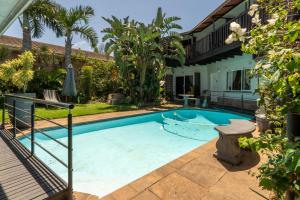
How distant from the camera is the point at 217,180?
3.53 metres

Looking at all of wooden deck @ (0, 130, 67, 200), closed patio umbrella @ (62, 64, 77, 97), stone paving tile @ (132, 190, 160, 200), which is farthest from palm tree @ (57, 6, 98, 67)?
stone paving tile @ (132, 190, 160, 200)

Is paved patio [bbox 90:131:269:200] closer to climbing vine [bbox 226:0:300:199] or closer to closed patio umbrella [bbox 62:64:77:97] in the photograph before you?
climbing vine [bbox 226:0:300:199]

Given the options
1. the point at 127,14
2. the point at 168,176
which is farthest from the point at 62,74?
the point at 168,176

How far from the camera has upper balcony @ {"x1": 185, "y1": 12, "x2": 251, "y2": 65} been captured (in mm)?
10229

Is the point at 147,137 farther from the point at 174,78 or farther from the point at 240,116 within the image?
the point at 174,78

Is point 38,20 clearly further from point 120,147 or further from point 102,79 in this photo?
point 120,147

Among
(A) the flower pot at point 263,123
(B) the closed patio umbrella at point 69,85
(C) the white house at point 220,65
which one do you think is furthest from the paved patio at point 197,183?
(B) the closed patio umbrella at point 69,85

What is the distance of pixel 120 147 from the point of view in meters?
7.02

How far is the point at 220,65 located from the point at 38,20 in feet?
49.8

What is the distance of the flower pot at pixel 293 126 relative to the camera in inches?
62.9

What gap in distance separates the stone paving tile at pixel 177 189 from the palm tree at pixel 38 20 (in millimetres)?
15413

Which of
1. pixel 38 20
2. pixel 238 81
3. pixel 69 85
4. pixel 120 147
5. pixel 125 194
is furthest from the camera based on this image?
pixel 38 20

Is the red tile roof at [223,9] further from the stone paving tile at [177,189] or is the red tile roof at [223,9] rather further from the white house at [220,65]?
the stone paving tile at [177,189]

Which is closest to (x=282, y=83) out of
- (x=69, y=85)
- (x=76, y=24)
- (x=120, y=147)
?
(x=120, y=147)
